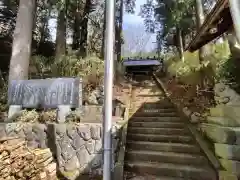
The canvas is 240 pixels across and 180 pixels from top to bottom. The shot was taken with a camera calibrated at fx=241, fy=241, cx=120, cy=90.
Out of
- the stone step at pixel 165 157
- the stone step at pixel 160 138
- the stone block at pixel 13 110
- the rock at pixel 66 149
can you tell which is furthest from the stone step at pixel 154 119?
the stone block at pixel 13 110

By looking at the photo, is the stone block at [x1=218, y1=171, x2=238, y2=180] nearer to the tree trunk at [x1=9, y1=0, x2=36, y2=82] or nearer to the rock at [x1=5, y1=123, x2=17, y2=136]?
the rock at [x1=5, y1=123, x2=17, y2=136]

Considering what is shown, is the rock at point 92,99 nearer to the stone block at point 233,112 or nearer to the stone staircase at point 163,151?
the stone staircase at point 163,151

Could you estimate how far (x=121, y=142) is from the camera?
5.77 meters

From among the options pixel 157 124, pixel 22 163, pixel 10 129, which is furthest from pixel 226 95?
pixel 10 129

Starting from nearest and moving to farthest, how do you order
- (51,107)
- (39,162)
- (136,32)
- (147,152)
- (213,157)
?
(213,157), (39,162), (147,152), (51,107), (136,32)

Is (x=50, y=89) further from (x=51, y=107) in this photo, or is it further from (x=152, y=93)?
(x=152, y=93)

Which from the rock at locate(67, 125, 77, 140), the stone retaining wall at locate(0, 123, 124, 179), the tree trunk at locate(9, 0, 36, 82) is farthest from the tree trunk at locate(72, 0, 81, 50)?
the rock at locate(67, 125, 77, 140)

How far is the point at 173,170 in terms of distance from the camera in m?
4.95

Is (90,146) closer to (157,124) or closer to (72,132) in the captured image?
(72,132)

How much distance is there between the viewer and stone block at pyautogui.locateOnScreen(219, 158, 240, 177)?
3.84 meters

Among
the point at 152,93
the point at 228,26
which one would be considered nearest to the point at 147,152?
the point at 228,26

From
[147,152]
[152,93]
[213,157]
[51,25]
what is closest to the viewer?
A: [213,157]

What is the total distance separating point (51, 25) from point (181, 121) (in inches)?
399

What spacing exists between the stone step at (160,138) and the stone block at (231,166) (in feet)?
5.36
